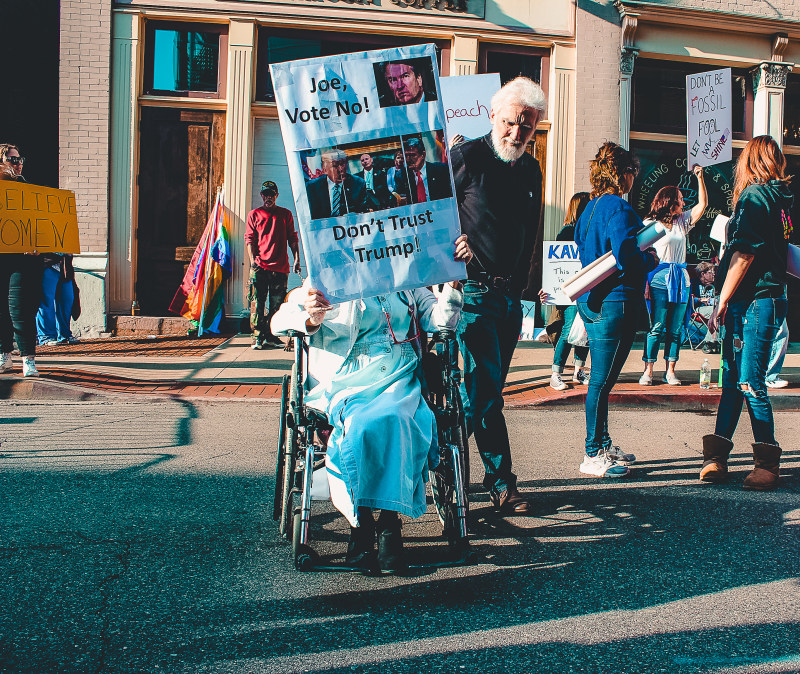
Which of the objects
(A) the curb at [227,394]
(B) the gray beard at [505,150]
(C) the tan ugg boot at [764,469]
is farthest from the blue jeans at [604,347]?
(A) the curb at [227,394]

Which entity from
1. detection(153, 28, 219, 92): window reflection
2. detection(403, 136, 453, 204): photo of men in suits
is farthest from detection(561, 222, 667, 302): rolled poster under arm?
detection(153, 28, 219, 92): window reflection

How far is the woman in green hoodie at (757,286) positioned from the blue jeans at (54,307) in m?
7.56

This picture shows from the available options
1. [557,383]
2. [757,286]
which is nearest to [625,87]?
[557,383]

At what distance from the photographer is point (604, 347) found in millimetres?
4902

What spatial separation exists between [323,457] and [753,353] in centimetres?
259

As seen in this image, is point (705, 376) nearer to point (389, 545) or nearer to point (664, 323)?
point (664, 323)

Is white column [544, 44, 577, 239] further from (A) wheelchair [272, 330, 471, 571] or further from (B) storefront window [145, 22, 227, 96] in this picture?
(A) wheelchair [272, 330, 471, 571]

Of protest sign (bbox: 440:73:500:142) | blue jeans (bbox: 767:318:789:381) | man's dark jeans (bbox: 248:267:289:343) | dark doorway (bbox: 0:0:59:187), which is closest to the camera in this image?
blue jeans (bbox: 767:318:789:381)

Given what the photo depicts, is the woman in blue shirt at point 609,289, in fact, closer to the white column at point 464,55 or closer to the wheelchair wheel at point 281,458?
the wheelchair wheel at point 281,458

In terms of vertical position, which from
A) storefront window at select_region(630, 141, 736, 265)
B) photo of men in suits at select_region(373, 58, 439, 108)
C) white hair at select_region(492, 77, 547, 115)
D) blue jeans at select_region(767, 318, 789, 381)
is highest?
storefront window at select_region(630, 141, 736, 265)

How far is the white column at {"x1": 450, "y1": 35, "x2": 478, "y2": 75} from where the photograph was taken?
11531 millimetres

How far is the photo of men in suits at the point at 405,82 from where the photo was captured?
324 cm

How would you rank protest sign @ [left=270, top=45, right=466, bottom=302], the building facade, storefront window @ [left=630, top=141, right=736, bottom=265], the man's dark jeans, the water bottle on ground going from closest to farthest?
protest sign @ [left=270, top=45, right=466, bottom=302] → the water bottle on ground → the man's dark jeans → the building facade → storefront window @ [left=630, top=141, right=736, bottom=265]

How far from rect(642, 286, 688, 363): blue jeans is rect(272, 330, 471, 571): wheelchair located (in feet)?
15.7
